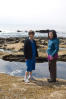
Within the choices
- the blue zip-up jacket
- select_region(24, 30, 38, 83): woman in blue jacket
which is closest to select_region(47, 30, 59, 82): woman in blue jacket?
the blue zip-up jacket

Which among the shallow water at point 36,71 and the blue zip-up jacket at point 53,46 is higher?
the blue zip-up jacket at point 53,46

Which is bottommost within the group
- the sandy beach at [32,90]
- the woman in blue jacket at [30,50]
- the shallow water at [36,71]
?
the shallow water at [36,71]

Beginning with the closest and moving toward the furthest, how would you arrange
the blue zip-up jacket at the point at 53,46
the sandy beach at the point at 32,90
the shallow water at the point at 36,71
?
the sandy beach at the point at 32,90 < the blue zip-up jacket at the point at 53,46 < the shallow water at the point at 36,71

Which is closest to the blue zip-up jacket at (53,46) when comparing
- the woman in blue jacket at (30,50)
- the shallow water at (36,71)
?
the woman in blue jacket at (30,50)

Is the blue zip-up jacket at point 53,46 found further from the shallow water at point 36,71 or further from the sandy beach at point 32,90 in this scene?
the shallow water at point 36,71

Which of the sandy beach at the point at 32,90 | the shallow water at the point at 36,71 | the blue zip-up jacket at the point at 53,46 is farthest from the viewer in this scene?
the shallow water at the point at 36,71

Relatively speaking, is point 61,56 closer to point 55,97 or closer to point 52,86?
point 52,86

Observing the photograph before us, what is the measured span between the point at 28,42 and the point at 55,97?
7.64 feet

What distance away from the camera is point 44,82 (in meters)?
6.81

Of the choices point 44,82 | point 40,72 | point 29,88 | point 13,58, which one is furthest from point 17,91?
point 13,58

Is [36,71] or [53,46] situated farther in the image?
[36,71]

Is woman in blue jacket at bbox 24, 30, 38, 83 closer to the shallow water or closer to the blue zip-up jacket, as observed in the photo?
the blue zip-up jacket

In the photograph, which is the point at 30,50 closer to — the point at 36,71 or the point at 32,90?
the point at 32,90

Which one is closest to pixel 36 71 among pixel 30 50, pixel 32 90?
pixel 30 50
